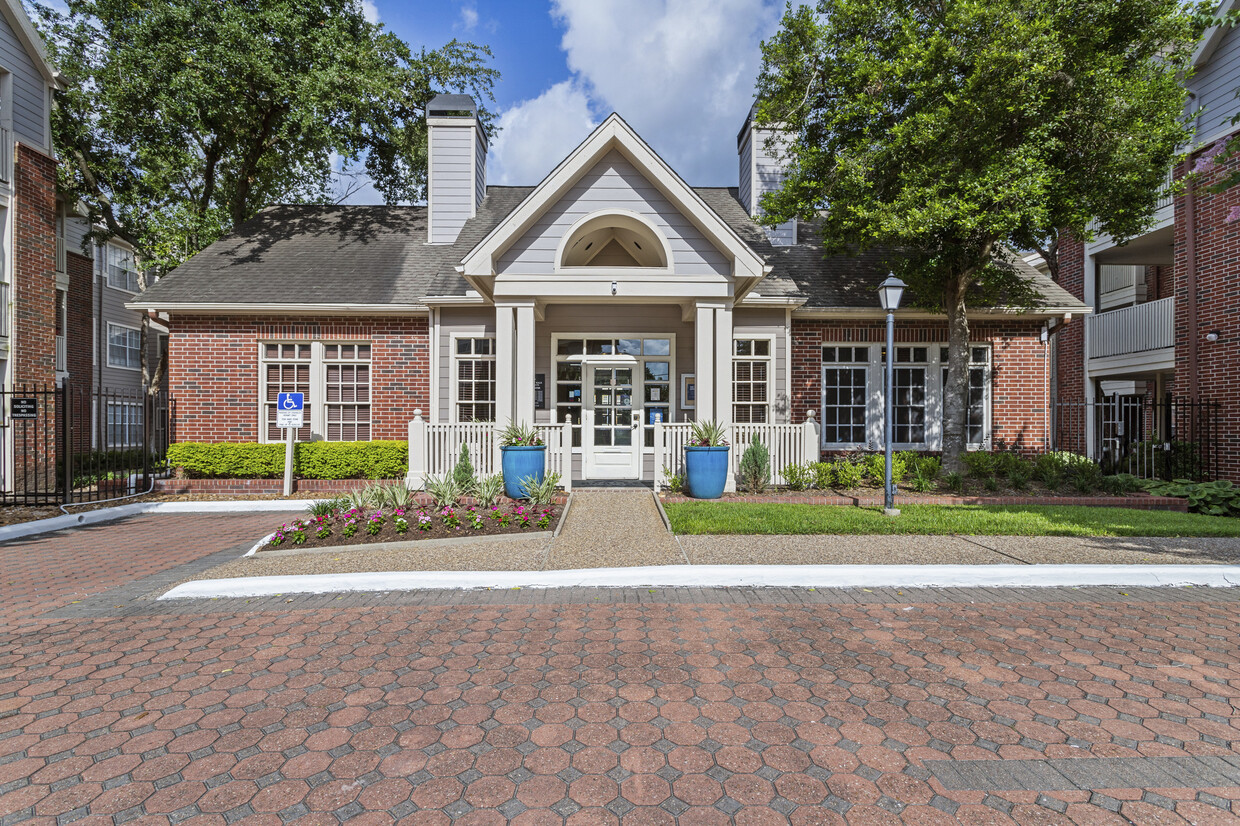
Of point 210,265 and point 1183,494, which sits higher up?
point 210,265

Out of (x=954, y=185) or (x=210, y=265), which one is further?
(x=210, y=265)

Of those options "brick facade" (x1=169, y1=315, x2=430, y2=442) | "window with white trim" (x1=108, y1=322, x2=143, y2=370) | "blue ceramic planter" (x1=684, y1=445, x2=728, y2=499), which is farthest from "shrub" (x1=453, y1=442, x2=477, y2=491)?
"window with white trim" (x1=108, y1=322, x2=143, y2=370)

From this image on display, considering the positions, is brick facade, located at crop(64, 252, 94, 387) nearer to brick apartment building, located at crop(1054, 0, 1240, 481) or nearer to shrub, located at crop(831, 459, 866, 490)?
shrub, located at crop(831, 459, 866, 490)

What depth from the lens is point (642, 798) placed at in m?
2.50

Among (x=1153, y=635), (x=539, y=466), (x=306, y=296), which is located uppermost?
(x=306, y=296)

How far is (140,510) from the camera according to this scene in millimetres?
10148

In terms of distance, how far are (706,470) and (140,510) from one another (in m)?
9.57

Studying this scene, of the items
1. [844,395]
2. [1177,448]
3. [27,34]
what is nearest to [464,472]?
[844,395]

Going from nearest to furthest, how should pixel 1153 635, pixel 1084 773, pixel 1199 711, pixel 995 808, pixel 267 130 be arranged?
pixel 995 808 < pixel 1084 773 < pixel 1199 711 < pixel 1153 635 < pixel 267 130

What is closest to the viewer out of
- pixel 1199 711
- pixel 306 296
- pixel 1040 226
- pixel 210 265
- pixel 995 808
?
pixel 995 808

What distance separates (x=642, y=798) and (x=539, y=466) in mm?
7503

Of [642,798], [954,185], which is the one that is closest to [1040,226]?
[954,185]

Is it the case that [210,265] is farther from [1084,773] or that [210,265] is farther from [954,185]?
[1084,773]

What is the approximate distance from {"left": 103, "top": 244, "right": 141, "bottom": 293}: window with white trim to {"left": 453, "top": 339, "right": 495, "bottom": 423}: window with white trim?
18.6 meters
